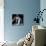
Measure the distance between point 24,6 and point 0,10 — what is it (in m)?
0.93

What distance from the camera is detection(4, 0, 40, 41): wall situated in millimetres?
4881

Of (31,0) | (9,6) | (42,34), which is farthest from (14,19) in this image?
(42,34)

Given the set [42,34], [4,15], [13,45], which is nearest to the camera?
[42,34]

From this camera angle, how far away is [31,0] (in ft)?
16.5

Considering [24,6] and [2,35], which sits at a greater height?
[24,6]

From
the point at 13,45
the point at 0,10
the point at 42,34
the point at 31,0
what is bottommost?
the point at 13,45

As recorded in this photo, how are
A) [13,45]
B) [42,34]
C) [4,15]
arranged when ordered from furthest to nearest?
[4,15] → [13,45] → [42,34]

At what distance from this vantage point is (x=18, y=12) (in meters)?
4.97

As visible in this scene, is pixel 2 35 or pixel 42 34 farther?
pixel 2 35

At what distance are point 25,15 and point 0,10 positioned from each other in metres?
0.98

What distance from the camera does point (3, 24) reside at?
4.86m

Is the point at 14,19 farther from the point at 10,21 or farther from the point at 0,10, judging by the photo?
the point at 0,10

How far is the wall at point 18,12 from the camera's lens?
4881 mm

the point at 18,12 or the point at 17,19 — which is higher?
the point at 18,12
